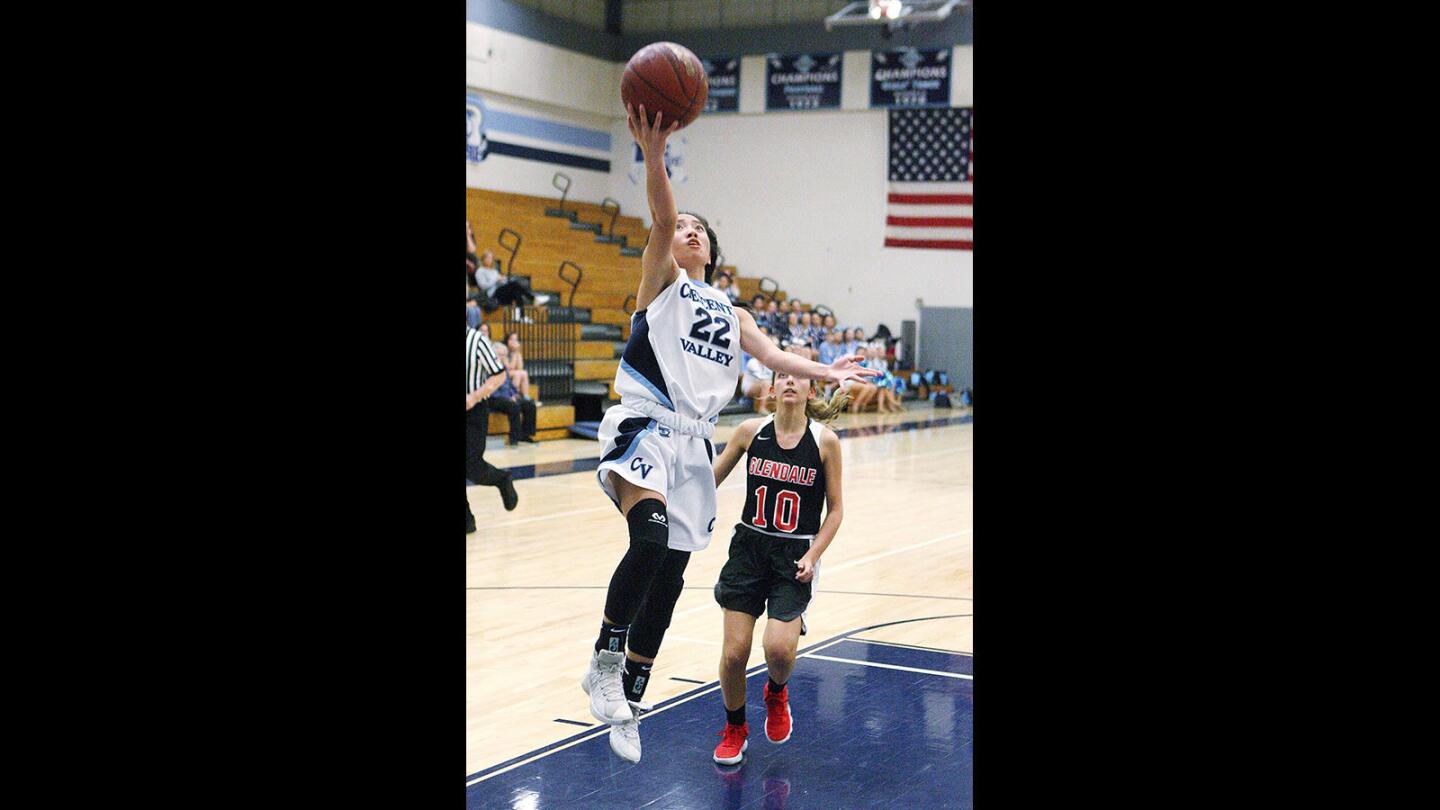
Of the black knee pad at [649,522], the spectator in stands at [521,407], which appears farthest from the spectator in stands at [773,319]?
the black knee pad at [649,522]

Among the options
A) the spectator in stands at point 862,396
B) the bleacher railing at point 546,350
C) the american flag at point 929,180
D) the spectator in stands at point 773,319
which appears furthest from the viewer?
the american flag at point 929,180

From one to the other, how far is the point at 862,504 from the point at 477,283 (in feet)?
17.0

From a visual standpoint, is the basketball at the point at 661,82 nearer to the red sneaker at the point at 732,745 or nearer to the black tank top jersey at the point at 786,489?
the black tank top jersey at the point at 786,489

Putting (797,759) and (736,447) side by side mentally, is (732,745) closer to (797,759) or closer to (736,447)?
(797,759)

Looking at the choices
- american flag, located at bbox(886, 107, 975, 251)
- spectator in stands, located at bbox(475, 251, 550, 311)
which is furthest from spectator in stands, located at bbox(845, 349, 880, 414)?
spectator in stands, located at bbox(475, 251, 550, 311)

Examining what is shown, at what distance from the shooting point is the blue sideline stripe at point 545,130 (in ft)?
70.7

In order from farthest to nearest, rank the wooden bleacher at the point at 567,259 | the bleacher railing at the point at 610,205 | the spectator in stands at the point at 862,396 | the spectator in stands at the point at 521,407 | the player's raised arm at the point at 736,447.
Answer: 1. the bleacher railing at the point at 610,205
2. the spectator in stands at the point at 862,396
3. the wooden bleacher at the point at 567,259
4. the spectator in stands at the point at 521,407
5. the player's raised arm at the point at 736,447

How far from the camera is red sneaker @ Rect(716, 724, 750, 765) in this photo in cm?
446

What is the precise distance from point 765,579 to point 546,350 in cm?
1249

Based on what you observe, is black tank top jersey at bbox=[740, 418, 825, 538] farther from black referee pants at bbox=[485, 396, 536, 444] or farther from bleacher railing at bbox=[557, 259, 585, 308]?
bleacher railing at bbox=[557, 259, 585, 308]

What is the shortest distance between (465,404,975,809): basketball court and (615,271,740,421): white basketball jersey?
919mm
